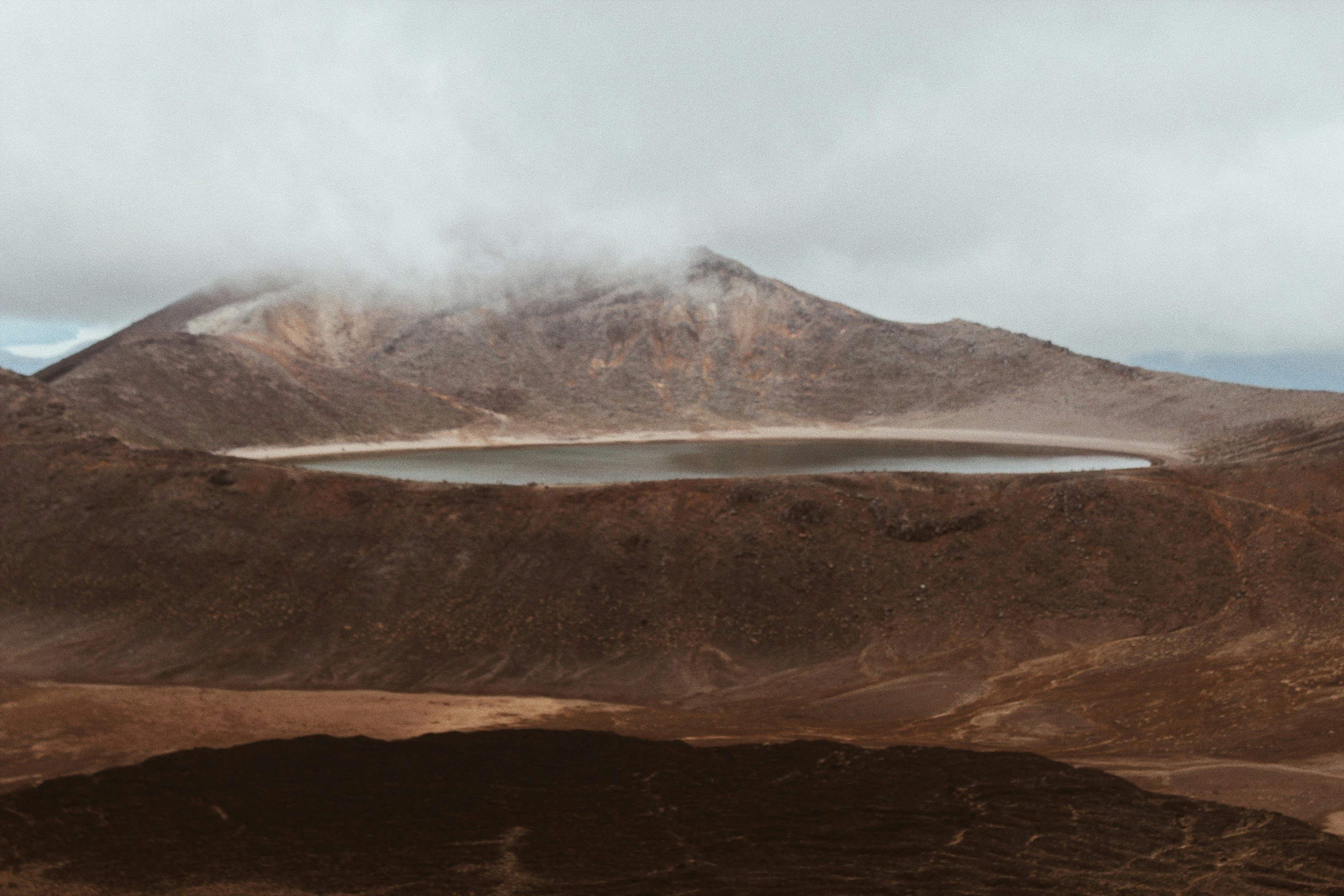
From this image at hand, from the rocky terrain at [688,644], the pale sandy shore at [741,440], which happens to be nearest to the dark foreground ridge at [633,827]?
the rocky terrain at [688,644]

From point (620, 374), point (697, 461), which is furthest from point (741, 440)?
point (697, 461)

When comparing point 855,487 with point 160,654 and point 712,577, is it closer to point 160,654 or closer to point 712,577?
point 712,577

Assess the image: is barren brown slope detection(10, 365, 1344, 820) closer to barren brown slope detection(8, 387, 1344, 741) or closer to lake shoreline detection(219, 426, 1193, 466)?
barren brown slope detection(8, 387, 1344, 741)

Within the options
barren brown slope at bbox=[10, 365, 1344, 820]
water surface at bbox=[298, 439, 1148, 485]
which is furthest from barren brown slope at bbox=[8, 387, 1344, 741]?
water surface at bbox=[298, 439, 1148, 485]

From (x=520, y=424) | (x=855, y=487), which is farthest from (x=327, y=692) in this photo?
(x=520, y=424)

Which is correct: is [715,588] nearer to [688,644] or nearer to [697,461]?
[688,644]

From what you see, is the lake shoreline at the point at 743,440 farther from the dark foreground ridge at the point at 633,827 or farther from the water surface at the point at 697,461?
the dark foreground ridge at the point at 633,827

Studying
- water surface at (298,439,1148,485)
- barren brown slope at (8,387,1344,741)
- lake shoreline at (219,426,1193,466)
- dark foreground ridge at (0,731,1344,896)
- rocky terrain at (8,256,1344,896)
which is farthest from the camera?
lake shoreline at (219,426,1193,466)
